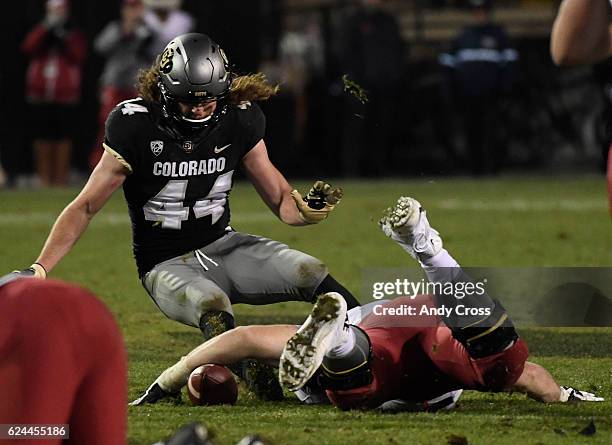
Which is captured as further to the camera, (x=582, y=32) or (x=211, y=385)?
(x=211, y=385)

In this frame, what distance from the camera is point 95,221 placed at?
12.6m

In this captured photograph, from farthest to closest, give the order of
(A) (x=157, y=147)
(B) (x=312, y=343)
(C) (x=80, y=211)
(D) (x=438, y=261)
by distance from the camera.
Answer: (A) (x=157, y=147)
(C) (x=80, y=211)
(D) (x=438, y=261)
(B) (x=312, y=343)

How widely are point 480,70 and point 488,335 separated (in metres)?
11.4

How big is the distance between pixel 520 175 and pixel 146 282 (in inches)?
467

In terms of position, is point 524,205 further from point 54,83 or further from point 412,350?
point 412,350

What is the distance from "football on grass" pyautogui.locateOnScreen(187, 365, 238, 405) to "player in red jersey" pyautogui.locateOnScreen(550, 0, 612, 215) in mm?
2058

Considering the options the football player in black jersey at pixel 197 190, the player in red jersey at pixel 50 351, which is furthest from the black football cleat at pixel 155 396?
the player in red jersey at pixel 50 351

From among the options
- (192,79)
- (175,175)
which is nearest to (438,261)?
(192,79)

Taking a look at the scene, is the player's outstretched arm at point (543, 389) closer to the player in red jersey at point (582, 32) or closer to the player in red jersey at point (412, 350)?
the player in red jersey at point (412, 350)

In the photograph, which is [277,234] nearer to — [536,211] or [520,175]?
[536,211]

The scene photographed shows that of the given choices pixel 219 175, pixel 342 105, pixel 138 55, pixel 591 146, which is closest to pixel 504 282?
pixel 219 175

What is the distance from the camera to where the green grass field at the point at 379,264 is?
4.75 m

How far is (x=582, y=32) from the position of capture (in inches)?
136

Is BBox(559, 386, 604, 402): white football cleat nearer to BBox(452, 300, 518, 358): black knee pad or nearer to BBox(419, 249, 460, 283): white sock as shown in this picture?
BBox(452, 300, 518, 358): black knee pad
